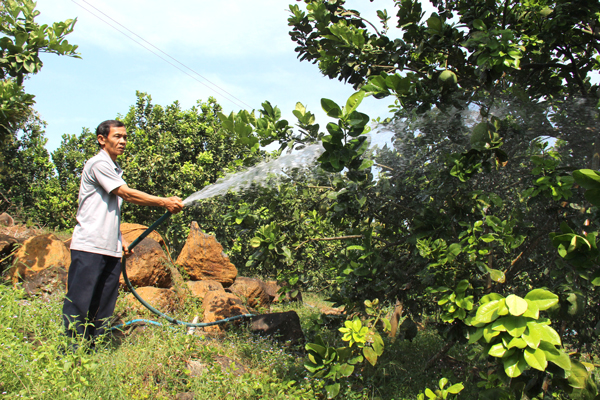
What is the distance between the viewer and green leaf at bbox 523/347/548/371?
3.90ft

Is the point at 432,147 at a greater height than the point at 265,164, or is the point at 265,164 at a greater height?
the point at 432,147

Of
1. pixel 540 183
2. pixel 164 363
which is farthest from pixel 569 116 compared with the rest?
pixel 164 363

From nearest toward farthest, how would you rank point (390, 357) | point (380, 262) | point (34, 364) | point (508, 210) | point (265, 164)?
point (34, 364)
point (380, 262)
point (508, 210)
point (265, 164)
point (390, 357)

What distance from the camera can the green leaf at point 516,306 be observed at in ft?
3.95

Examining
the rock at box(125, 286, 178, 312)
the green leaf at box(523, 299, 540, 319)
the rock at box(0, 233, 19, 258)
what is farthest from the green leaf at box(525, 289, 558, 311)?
the rock at box(0, 233, 19, 258)

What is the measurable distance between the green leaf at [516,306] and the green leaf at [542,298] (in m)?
0.09

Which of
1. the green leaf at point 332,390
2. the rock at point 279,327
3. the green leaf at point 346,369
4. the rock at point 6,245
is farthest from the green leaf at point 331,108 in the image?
the rock at point 6,245

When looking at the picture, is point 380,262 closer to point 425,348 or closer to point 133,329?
point 425,348

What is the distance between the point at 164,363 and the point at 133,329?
38.6 inches

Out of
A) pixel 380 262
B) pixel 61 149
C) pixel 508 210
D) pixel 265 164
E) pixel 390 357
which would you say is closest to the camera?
pixel 380 262

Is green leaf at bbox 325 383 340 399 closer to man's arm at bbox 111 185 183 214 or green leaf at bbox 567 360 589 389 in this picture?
green leaf at bbox 567 360 589 389

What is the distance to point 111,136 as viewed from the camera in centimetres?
324

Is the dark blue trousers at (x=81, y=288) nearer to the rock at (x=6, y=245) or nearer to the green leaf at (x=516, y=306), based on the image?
the green leaf at (x=516, y=306)

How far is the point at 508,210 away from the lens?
282cm
